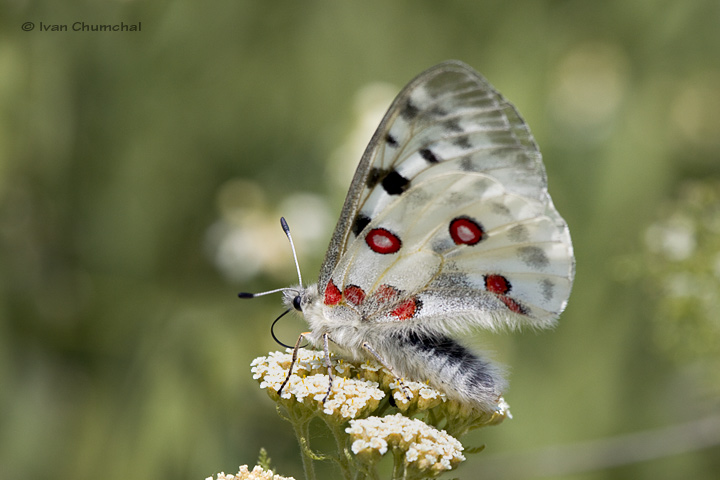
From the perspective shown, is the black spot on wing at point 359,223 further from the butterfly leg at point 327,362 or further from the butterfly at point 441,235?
the butterfly leg at point 327,362

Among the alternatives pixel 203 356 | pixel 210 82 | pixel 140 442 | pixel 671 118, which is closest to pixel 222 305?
pixel 203 356

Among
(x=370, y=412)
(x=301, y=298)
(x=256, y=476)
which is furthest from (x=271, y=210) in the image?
(x=256, y=476)

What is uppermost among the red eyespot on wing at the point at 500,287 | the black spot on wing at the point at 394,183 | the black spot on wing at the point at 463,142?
the black spot on wing at the point at 463,142

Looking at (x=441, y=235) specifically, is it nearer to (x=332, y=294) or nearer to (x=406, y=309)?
(x=406, y=309)

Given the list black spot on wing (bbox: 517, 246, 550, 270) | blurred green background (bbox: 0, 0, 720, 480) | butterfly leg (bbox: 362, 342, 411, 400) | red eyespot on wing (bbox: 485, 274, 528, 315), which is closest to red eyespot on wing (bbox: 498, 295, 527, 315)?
red eyespot on wing (bbox: 485, 274, 528, 315)

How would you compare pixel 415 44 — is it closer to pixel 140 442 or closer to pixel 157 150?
pixel 157 150

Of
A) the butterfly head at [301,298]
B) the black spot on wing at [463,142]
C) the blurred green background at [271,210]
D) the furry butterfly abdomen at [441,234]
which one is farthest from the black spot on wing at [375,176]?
the blurred green background at [271,210]
